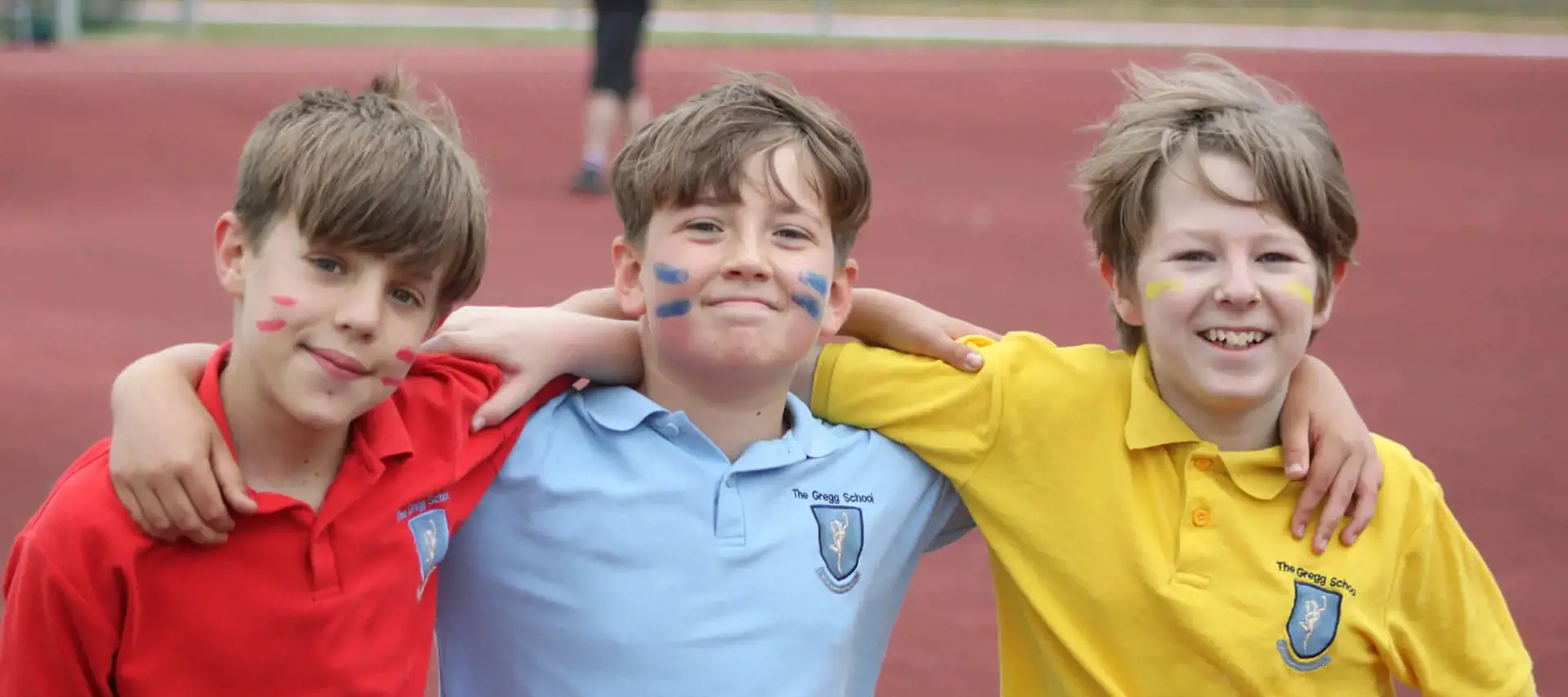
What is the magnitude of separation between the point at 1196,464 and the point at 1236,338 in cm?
21

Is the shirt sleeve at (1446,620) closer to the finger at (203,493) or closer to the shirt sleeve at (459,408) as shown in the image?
the shirt sleeve at (459,408)

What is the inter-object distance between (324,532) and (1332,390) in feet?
4.97

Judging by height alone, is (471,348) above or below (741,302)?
below

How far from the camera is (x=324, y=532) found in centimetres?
219

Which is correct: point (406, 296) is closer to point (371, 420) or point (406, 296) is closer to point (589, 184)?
point (371, 420)

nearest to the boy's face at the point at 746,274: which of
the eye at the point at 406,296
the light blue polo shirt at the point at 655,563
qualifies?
the light blue polo shirt at the point at 655,563

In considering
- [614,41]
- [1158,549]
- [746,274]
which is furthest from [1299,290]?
[614,41]

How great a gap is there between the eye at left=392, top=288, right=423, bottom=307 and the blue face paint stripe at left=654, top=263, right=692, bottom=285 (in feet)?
1.22

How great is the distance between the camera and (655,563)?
2445 mm

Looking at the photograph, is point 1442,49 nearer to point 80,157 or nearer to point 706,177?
point 80,157

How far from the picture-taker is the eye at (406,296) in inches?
88.9

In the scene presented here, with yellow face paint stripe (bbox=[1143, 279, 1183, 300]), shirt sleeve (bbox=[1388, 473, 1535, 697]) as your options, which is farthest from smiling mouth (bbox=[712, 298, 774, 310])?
shirt sleeve (bbox=[1388, 473, 1535, 697])

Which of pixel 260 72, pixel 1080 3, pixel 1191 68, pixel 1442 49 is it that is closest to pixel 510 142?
pixel 260 72

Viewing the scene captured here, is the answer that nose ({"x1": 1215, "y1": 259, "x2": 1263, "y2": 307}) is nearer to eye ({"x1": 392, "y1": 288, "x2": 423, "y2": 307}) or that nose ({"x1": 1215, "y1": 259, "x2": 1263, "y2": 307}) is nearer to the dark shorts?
eye ({"x1": 392, "y1": 288, "x2": 423, "y2": 307})
